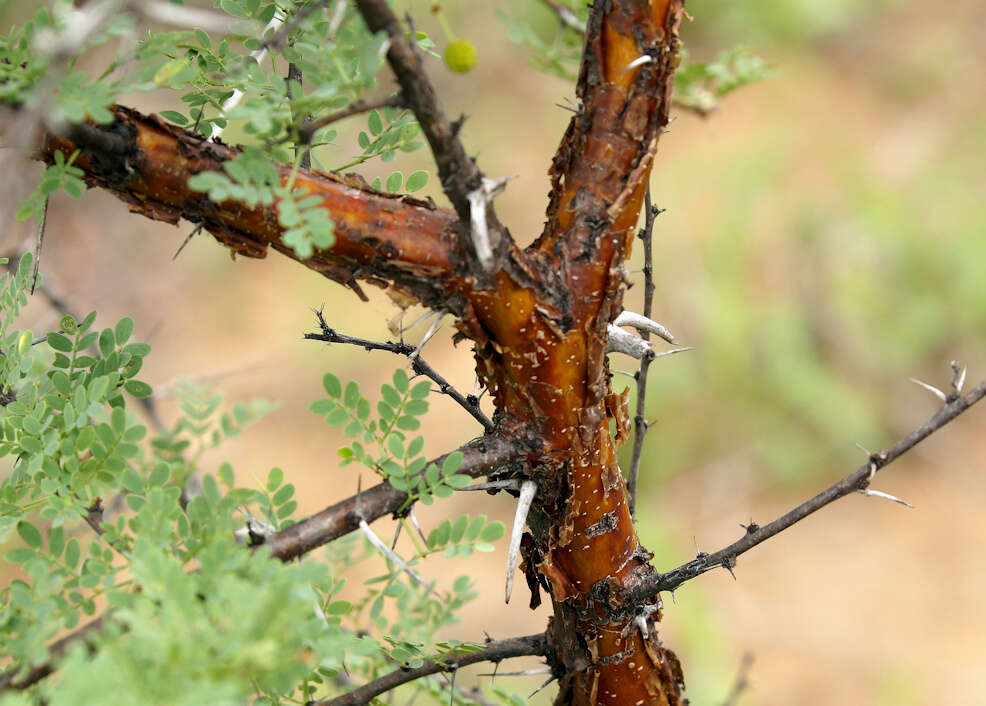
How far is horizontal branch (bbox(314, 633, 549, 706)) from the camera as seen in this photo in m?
1.24

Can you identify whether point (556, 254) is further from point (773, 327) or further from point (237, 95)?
point (773, 327)

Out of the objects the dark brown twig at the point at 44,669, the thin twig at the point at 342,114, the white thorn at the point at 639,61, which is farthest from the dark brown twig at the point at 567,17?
the dark brown twig at the point at 44,669

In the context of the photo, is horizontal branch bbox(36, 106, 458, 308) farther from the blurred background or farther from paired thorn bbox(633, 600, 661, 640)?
the blurred background

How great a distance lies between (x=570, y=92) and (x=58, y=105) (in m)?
5.95

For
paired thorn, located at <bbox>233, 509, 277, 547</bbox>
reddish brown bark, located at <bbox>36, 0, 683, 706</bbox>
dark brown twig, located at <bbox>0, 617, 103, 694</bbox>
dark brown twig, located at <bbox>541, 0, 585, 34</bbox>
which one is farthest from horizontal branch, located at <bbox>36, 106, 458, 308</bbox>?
dark brown twig, located at <bbox>541, 0, 585, 34</bbox>

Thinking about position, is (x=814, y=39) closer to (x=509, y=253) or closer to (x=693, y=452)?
(x=693, y=452)

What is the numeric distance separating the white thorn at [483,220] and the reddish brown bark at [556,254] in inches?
1.0

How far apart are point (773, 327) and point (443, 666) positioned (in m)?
3.85

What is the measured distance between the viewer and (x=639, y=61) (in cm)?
109

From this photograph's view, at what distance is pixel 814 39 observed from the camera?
6293 millimetres

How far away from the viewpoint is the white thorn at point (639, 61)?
1091mm

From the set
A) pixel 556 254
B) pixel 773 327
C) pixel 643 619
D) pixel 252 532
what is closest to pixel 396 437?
pixel 252 532

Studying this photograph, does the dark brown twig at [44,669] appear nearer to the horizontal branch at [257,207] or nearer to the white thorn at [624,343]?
the horizontal branch at [257,207]

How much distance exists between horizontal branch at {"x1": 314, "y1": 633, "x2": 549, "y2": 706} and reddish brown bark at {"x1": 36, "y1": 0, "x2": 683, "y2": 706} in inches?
5.7
